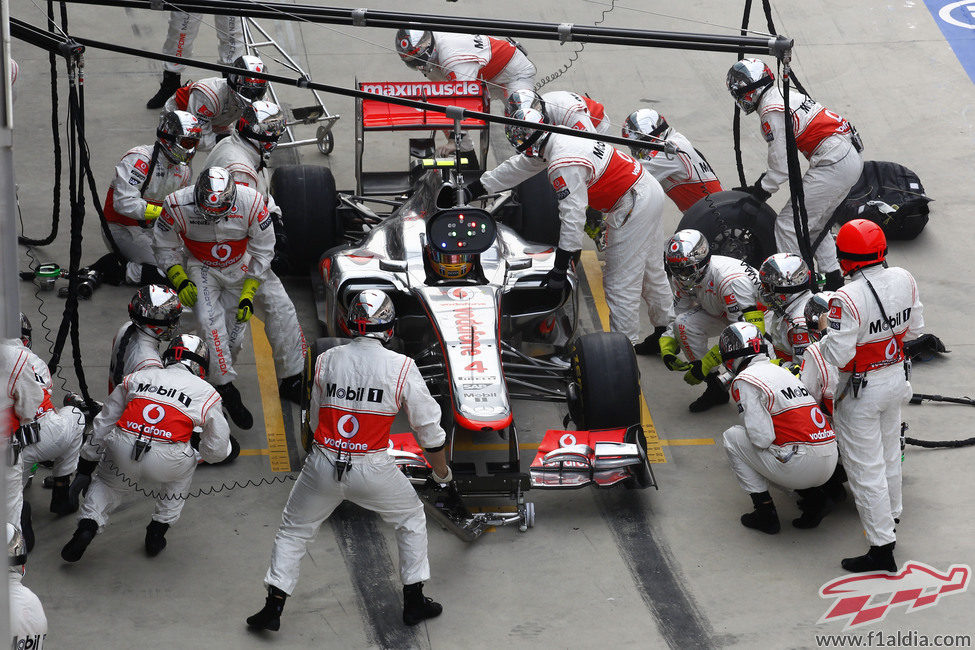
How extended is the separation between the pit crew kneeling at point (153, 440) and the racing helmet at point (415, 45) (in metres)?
4.58

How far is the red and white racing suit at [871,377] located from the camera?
25.7 ft

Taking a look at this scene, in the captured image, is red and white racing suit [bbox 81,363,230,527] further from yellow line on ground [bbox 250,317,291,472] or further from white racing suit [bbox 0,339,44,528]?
yellow line on ground [bbox 250,317,291,472]

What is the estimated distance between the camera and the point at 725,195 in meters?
10.8

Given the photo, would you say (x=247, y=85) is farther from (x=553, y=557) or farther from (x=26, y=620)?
(x=26, y=620)

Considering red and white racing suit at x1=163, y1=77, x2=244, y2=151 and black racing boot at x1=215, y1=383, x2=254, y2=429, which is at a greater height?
red and white racing suit at x1=163, y1=77, x2=244, y2=151

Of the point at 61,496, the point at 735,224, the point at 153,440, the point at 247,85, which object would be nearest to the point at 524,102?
the point at 735,224

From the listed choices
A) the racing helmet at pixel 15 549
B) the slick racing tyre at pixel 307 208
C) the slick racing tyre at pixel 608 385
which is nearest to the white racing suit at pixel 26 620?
the racing helmet at pixel 15 549

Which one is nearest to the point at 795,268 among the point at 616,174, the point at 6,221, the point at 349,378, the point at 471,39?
the point at 616,174

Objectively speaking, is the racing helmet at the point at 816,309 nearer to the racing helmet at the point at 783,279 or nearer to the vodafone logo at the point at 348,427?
the racing helmet at the point at 783,279

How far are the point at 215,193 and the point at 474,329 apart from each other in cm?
188

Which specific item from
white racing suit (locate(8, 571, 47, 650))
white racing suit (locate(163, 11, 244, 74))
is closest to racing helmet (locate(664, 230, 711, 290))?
white racing suit (locate(8, 571, 47, 650))

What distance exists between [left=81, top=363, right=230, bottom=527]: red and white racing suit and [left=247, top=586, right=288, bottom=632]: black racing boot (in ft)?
3.16

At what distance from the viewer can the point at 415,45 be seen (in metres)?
11.7

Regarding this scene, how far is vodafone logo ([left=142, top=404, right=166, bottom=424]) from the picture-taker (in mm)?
7734
